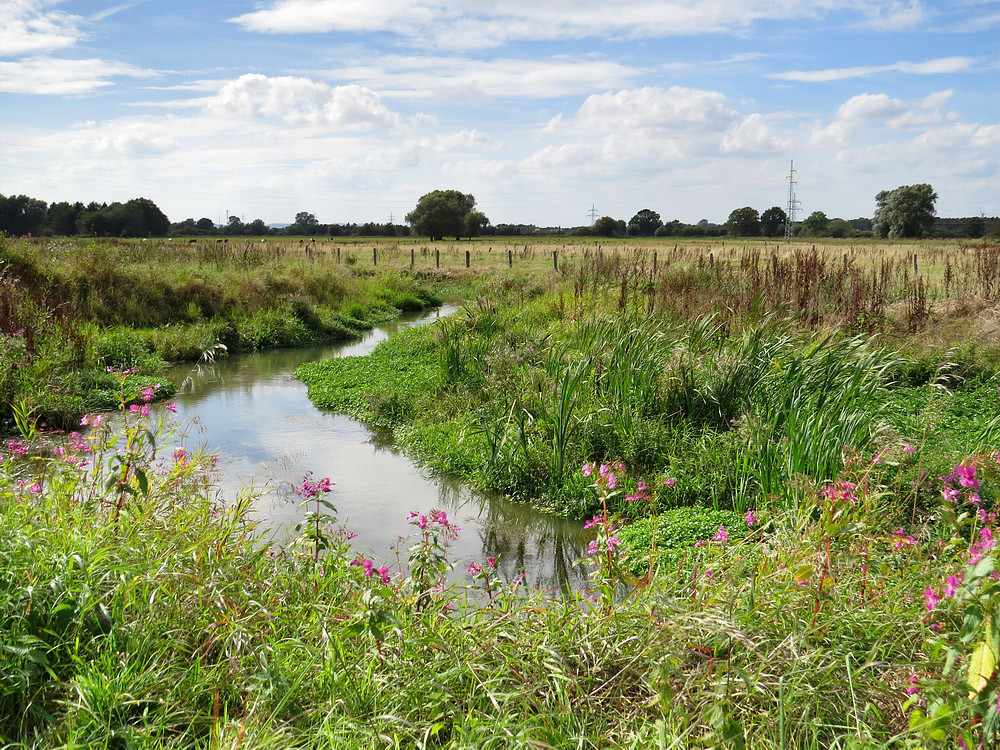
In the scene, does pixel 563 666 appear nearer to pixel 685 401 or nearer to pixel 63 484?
pixel 63 484

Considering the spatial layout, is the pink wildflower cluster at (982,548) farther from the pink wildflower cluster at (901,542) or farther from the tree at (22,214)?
the tree at (22,214)

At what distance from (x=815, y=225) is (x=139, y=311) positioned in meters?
80.7

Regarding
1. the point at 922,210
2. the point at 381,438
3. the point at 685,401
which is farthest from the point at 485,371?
the point at 922,210

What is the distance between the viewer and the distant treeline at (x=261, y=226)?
181 feet

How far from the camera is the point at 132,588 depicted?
3.06m

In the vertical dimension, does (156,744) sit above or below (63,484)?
below

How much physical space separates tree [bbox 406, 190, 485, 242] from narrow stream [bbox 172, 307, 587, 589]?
6129cm

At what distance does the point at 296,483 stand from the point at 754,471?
4.20 m

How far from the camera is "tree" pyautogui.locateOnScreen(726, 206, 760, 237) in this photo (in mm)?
76875

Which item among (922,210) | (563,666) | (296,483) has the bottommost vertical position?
(296,483)

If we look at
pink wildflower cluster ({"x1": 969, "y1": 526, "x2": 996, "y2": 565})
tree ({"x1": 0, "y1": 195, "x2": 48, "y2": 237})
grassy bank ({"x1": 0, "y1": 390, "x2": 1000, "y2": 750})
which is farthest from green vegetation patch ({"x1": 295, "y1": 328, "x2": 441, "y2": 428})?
tree ({"x1": 0, "y1": 195, "x2": 48, "y2": 237})

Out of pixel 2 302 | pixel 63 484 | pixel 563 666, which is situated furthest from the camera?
pixel 2 302

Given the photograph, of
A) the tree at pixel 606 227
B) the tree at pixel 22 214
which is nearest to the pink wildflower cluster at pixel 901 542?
the tree at pixel 22 214

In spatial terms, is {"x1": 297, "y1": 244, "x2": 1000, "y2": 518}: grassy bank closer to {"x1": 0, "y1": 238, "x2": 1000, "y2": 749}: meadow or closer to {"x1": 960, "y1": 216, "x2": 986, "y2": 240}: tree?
{"x1": 0, "y1": 238, "x2": 1000, "y2": 749}: meadow
